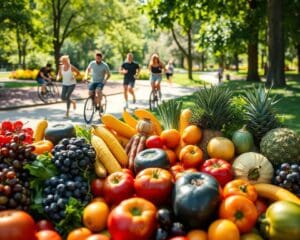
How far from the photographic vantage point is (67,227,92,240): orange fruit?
120 inches

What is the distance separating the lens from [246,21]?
29.3 meters

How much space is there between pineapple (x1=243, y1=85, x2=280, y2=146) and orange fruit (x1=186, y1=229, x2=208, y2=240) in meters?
1.45

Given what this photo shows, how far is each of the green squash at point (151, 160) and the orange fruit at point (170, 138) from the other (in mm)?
387

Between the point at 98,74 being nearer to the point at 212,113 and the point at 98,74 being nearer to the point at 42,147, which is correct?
the point at 212,113

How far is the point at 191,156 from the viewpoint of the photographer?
380cm

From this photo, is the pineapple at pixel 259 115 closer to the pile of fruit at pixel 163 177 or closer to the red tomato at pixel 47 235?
the pile of fruit at pixel 163 177

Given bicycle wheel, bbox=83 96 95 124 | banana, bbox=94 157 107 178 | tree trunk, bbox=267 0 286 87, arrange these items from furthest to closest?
tree trunk, bbox=267 0 286 87, bicycle wheel, bbox=83 96 95 124, banana, bbox=94 157 107 178

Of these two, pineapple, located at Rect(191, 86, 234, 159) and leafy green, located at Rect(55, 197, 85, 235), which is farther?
pineapple, located at Rect(191, 86, 234, 159)

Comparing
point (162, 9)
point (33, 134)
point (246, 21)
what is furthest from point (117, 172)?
point (246, 21)

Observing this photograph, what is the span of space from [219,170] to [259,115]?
961 mm

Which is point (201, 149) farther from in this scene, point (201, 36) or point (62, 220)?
point (201, 36)

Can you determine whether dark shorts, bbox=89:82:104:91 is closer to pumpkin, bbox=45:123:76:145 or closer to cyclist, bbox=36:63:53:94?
cyclist, bbox=36:63:53:94

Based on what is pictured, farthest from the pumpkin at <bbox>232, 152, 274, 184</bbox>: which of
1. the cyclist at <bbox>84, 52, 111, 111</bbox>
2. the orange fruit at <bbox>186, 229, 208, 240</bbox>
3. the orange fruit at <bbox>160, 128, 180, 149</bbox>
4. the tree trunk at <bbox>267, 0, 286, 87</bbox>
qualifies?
the tree trunk at <bbox>267, 0, 286, 87</bbox>

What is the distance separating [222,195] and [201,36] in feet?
93.8
